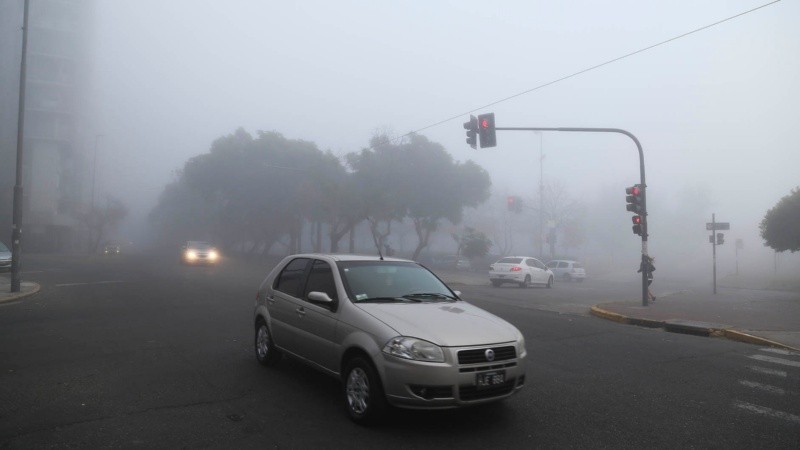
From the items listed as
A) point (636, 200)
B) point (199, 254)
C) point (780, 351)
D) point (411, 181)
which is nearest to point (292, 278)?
point (780, 351)

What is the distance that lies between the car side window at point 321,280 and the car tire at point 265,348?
3.68 feet

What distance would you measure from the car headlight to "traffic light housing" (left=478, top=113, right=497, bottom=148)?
13289mm

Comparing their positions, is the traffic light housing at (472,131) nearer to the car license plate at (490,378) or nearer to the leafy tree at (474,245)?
the car license plate at (490,378)

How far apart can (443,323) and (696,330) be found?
8.78 meters

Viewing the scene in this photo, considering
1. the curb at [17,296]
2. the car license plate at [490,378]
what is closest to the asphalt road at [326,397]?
the car license plate at [490,378]

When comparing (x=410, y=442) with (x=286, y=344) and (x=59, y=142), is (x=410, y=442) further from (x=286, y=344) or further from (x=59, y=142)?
(x=59, y=142)

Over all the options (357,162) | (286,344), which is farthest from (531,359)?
(357,162)

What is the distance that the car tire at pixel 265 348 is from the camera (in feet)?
22.8

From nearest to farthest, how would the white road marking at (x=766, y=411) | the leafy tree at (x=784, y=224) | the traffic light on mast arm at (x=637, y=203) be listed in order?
the white road marking at (x=766, y=411) → the traffic light on mast arm at (x=637, y=203) → the leafy tree at (x=784, y=224)

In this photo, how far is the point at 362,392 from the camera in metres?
4.91

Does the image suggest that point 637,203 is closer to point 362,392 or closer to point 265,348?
point 265,348

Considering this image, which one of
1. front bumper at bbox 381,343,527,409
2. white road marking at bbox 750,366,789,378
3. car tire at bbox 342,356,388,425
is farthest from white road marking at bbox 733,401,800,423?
car tire at bbox 342,356,388,425

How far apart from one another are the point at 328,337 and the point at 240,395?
1260 mm

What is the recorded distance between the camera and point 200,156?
173 feet
